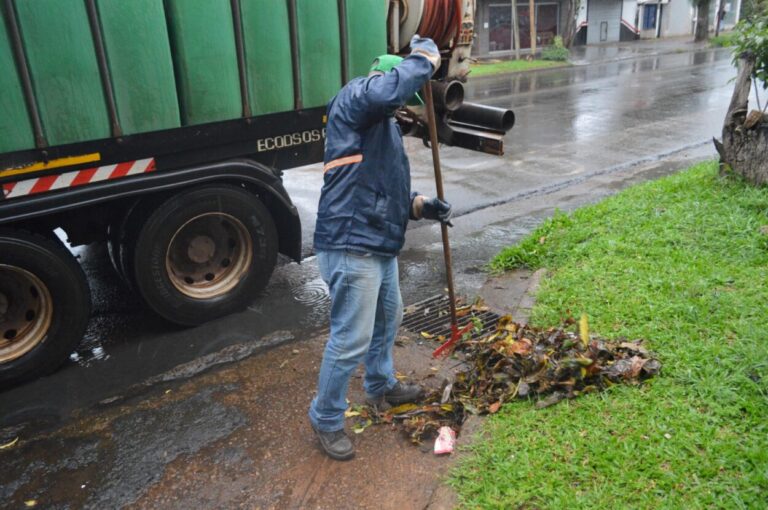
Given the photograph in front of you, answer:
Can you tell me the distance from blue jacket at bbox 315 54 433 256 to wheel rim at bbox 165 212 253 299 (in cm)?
189

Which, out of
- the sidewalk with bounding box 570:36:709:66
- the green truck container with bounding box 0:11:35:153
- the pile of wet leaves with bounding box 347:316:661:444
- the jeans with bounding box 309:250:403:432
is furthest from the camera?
the sidewalk with bounding box 570:36:709:66

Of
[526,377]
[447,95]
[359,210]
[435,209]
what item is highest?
[447,95]

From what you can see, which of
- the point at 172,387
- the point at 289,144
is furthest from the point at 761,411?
the point at 289,144

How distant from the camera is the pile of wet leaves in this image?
137 inches

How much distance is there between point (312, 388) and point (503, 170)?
5.88 meters

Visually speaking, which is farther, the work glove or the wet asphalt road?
the wet asphalt road

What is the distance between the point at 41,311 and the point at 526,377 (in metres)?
3.09

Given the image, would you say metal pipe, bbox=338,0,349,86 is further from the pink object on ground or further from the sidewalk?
the sidewalk

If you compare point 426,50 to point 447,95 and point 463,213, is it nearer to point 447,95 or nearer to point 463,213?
point 447,95

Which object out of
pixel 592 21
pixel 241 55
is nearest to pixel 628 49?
pixel 592 21

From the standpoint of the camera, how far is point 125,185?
429 centimetres

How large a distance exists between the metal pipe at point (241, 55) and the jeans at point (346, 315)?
1.86 metres

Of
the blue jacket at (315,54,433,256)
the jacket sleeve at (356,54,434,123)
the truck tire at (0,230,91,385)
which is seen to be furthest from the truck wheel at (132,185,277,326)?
the jacket sleeve at (356,54,434,123)

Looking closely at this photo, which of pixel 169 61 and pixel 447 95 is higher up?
pixel 169 61
